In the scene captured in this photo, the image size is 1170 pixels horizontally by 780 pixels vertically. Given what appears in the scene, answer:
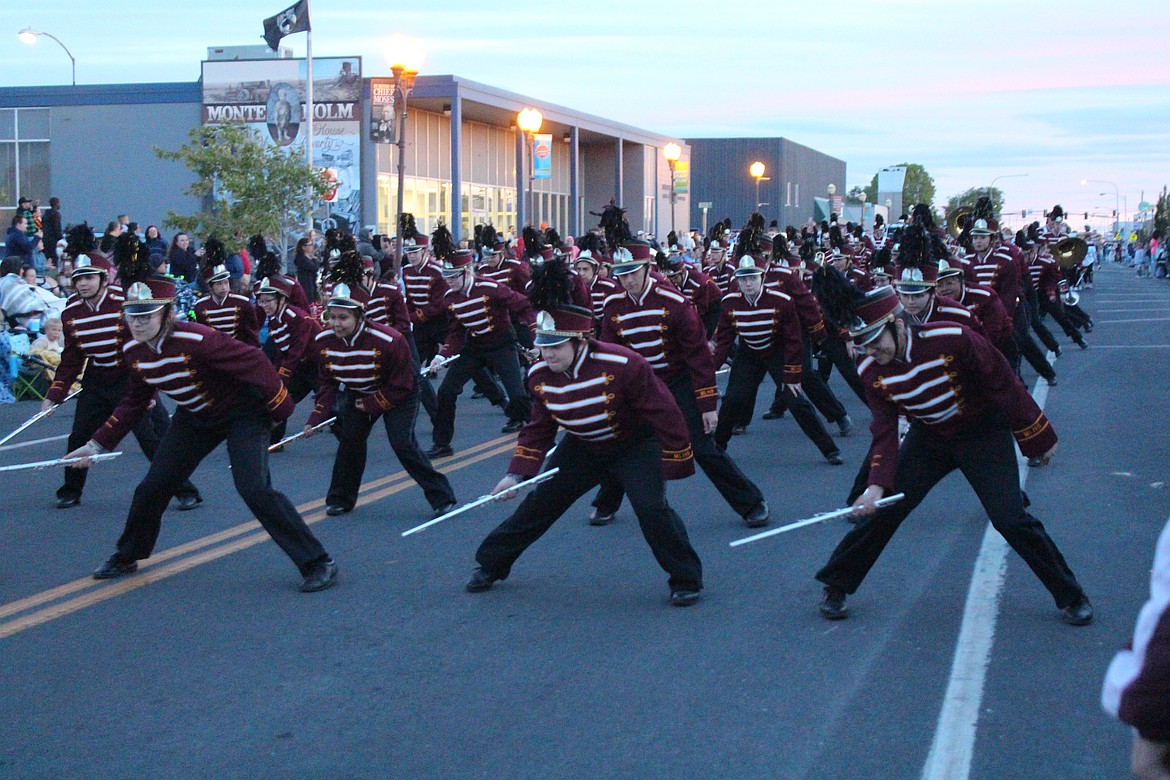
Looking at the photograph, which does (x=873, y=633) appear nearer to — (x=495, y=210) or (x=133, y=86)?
(x=133, y=86)

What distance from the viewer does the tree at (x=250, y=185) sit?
2891 cm

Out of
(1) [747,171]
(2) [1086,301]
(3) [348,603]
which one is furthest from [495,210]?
(3) [348,603]

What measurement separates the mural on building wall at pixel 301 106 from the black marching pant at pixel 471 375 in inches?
955

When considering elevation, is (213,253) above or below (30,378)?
above

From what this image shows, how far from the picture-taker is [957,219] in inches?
909

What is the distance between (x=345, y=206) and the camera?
37.2 meters

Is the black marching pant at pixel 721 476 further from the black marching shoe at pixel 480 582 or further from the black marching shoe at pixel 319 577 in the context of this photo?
the black marching shoe at pixel 319 577

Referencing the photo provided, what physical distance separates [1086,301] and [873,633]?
3715cm

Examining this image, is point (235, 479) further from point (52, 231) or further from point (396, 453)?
point (52, 231)

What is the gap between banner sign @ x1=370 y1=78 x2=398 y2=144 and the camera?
28766 millimetres

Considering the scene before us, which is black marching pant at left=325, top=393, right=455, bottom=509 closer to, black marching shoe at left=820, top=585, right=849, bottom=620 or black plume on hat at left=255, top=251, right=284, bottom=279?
black marching shoe at left=820, top=585, right=849, bottom=620

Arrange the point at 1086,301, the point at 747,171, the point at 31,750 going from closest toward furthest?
the point at 31,750 → the point at 1086,301 → the point at 747,171

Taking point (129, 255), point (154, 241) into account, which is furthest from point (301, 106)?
point (129, 255)

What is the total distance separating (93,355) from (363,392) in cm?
213
